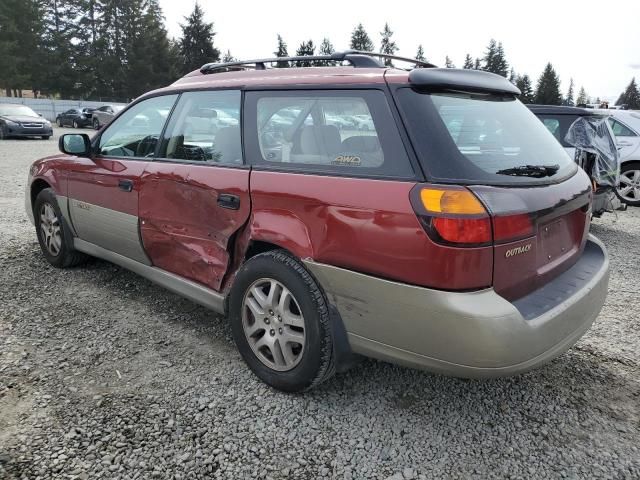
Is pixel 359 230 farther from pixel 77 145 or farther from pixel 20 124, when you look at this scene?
pixel 20 124

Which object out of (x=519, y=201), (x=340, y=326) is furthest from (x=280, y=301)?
(x=519, y=201)

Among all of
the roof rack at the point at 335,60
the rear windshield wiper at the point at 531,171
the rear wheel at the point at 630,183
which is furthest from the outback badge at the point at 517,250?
the rear wheel at the point at 630,183

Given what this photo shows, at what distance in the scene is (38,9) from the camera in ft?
166

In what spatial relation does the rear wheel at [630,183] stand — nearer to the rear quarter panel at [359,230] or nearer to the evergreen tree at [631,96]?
the rear quarter panel at [359,230]

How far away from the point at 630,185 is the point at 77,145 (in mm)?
9049

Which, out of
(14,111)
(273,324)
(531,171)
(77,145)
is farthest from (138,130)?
(14,111)

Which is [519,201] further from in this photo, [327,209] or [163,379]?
[163,379]

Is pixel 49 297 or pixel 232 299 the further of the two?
pixel 49 297

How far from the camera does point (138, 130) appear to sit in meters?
3.70

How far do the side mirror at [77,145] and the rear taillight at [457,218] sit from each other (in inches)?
120

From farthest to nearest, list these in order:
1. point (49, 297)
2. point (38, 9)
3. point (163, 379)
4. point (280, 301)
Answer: point (38, 9) < point (49, 297) < point (163, 379) < point (280, 301)

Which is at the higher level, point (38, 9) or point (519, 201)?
point (38, 9)

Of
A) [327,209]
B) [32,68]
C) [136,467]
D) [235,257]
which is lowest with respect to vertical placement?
[136,467]

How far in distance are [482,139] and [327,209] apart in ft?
2.71
